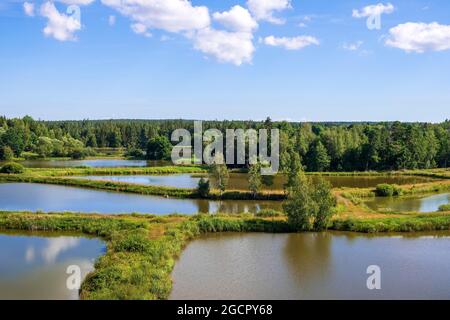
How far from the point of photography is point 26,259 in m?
26.4

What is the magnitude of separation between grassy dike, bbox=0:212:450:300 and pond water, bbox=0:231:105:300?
A: 1091mm

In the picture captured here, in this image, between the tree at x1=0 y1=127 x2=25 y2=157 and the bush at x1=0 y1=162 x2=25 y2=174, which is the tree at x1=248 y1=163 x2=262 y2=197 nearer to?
the bush at x1=0 y1=162 x2=25 y2=174

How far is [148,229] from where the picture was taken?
105ft

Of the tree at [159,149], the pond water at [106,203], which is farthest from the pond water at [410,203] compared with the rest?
the tree at [159,149]

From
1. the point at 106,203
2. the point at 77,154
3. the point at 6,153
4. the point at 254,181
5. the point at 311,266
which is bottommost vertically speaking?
the point at 311,266

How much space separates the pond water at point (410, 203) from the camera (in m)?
43.6

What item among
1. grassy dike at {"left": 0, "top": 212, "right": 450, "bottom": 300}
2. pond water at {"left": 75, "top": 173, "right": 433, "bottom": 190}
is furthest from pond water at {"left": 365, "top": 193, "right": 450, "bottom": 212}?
pond water at {"left": 75, "top": 173, "right": 433, "bottom": 190}

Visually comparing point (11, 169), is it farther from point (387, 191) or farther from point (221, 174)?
point (387, 191)

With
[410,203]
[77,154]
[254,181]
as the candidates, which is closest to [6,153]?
[77,154]

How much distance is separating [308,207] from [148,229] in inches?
464

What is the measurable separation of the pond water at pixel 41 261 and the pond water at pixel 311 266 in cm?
567

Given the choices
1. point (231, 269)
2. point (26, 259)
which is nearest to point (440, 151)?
point (231, 269)
